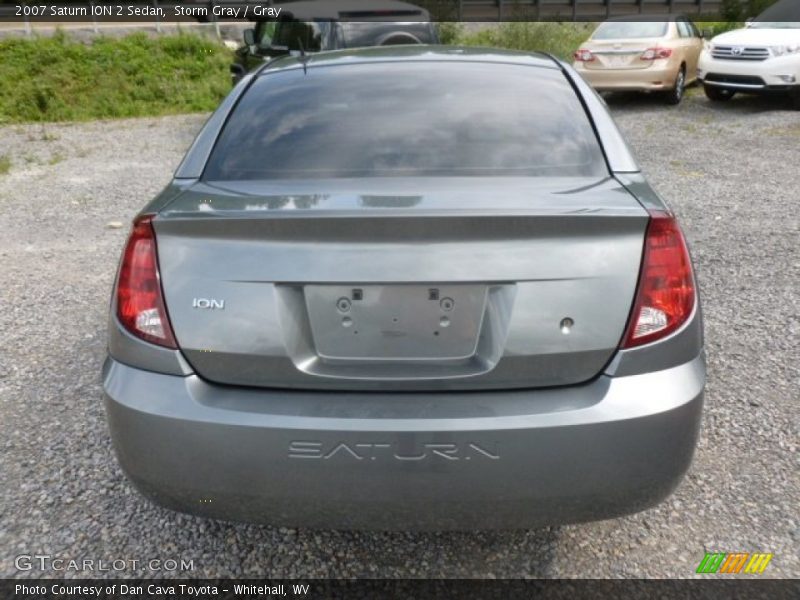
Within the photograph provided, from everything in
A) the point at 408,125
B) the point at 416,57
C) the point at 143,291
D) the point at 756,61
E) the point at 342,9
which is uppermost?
the point at 416,57

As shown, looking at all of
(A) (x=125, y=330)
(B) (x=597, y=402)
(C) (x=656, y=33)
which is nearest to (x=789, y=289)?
(B) (x=597, y=402)

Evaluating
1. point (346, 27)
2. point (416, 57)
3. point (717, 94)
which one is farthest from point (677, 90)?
point (416, 57)

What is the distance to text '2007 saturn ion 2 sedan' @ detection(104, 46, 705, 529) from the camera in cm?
182

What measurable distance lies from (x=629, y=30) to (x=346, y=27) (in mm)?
6235

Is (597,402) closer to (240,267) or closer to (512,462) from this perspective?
(512,462)

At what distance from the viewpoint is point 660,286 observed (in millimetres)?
1930

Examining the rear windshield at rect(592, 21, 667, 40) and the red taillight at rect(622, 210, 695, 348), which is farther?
the rear windshield at rect(592, 21, 667, 40)

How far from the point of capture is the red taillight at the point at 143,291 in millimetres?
1944

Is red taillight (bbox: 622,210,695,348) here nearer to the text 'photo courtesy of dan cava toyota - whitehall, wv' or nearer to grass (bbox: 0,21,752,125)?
the text 'photo courtesy of dan cava toyota - whitehall, wv'

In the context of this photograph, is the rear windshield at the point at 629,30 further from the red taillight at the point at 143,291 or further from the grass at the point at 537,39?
the red taillight at the point at 143,291

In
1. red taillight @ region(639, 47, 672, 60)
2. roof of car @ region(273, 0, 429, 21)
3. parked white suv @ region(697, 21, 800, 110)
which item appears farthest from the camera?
red taillight @ region(639, 47, 672, 60)

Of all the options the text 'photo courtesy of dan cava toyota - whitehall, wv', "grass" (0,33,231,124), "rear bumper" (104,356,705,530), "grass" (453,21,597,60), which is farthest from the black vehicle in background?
"grass" (453,21,597,60)

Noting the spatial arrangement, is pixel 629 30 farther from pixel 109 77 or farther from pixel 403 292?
pixel 403 292

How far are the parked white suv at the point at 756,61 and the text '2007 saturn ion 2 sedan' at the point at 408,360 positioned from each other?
11.1 meters
